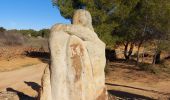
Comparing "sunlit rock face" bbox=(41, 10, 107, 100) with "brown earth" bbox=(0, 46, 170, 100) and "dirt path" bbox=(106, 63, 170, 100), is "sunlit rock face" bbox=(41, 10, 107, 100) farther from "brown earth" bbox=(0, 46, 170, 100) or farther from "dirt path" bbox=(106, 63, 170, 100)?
"dirt path" bbox=(106, 63, 170, 100)

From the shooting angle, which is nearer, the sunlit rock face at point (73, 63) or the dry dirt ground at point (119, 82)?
the sunlit rock face at point (73, 63)

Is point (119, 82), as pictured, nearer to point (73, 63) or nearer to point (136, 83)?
point (136, 83)

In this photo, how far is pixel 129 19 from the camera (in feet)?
109

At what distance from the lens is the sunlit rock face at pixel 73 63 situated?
9.24 metres

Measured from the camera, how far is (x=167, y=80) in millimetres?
24531

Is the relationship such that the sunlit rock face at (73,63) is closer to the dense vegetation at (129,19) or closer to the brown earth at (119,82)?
the brown earth at (119,82)

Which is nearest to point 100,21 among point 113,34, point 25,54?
point 113,34

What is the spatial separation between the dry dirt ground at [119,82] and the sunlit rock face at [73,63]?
6508 mm

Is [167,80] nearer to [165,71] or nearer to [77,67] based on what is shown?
[165,71]

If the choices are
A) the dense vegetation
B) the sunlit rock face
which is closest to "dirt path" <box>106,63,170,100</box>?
the dense vegetation

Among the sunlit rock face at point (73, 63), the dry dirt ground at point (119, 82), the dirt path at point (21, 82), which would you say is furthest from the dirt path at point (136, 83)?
the sunlit rock face at point (73, 63)

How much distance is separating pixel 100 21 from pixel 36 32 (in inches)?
2773

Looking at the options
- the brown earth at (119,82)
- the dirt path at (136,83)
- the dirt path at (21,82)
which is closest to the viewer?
the brown earth at (119,82)

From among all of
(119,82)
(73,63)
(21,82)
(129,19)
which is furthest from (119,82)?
(73,63)
